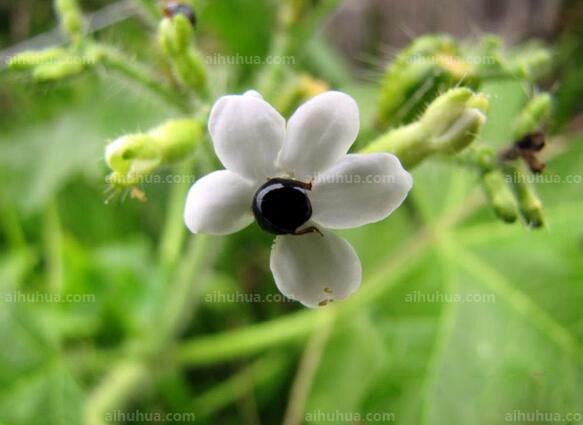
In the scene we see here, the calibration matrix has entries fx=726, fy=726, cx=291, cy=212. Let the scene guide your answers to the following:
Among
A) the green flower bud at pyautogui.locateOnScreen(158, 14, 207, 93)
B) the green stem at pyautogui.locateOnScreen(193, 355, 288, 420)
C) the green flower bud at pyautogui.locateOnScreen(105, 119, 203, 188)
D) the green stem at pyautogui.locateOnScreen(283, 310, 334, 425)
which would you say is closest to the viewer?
the green flower bud at pyautogui.locateOnScreen(105, 119, 203, 188)

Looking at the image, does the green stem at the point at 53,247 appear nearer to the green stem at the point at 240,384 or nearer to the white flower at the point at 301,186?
the green stem at the point at 240,384

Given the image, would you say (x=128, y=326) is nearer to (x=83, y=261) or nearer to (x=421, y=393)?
(x=83, y=261)

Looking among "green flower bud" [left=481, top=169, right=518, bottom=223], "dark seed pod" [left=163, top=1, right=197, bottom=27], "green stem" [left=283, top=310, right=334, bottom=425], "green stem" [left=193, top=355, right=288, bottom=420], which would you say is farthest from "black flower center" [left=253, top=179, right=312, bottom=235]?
"green stem" [left=193, top=355, right=288, bottom=420]

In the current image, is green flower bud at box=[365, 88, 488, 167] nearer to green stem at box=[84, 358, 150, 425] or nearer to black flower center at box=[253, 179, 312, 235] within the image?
black flower center at box=[253, 179, 312, 235]

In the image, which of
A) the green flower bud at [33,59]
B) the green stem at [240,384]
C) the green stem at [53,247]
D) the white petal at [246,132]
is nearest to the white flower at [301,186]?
the white petal at [246,132]

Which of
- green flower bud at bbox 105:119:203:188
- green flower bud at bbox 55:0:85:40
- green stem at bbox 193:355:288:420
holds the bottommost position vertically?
green stem at bbox 193:355:288:420

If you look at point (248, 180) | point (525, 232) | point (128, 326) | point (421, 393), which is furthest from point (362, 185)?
point (128, 326)
